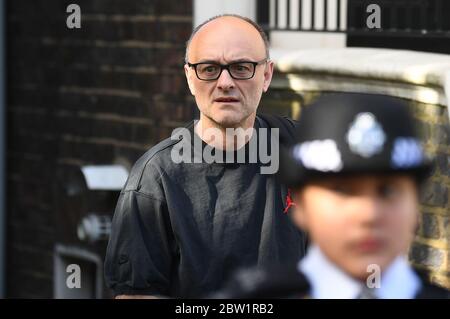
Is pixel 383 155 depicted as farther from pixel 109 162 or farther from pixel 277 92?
pixel 109 162

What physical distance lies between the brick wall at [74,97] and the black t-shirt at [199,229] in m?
3.11

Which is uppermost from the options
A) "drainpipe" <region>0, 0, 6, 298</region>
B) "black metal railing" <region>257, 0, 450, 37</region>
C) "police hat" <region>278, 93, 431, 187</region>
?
"black metal railing" <region>257, 0, 450, 37</region>

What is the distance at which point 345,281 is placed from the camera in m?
2.29

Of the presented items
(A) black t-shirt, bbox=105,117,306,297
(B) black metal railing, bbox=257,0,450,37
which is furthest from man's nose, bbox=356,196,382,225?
(B) black metal railing, bbox=257,0,450,37

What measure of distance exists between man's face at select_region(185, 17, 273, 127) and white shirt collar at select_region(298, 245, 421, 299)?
4.67 feet

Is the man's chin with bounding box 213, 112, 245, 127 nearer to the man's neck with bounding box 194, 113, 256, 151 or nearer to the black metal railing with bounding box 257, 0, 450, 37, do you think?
the man's neck with bounding box 194, 113, 256, 151

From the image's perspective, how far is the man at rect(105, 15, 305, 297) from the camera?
11.9ft

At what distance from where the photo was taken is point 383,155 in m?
2.25

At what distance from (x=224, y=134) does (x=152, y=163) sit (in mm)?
218

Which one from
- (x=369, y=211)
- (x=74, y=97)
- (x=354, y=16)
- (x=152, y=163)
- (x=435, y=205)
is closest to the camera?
(x=369, y=211)

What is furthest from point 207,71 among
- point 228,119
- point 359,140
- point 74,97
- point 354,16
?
point 74,97

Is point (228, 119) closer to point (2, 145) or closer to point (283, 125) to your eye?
point (283, 125)

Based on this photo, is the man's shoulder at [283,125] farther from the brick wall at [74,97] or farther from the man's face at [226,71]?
the brick wall at [74,97]

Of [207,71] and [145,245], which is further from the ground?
[207,71]
